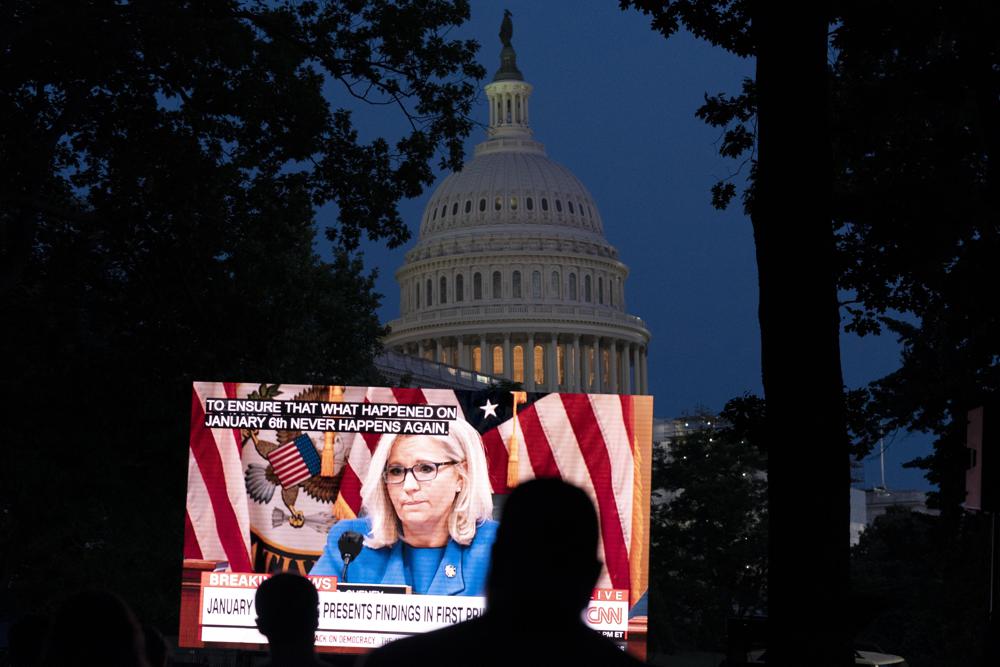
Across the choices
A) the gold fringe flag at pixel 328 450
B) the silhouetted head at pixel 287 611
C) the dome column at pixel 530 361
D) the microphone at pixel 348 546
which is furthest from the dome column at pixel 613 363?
the silhouetted head at pixel 287 611

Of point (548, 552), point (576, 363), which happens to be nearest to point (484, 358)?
point (576, 363)

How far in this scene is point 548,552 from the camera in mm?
4008

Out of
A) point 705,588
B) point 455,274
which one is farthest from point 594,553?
point 455,274

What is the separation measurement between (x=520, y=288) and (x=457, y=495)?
140259mm

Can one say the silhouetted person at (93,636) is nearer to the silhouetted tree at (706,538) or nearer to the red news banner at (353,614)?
the red news banner at (353,614)

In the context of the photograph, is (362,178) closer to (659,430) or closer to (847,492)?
(847,492)

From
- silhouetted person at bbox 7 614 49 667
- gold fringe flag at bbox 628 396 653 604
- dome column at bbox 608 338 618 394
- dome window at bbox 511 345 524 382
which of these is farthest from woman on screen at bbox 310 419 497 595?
dome column at bbox 608 338 618 394

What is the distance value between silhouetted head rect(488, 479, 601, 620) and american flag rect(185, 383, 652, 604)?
12.7m

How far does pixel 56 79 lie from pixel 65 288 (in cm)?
268

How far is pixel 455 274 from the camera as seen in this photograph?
157750mm

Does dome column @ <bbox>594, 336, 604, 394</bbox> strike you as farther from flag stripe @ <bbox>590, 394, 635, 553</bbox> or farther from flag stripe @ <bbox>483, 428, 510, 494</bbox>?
flag stripe @ <bbox>483, 428, 510, 494</bbox>

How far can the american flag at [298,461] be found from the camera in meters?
16.9

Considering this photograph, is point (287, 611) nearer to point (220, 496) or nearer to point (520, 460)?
point (520, 460)

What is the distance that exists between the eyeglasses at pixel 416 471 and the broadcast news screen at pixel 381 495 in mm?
15
